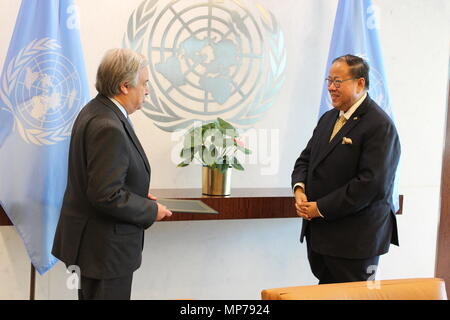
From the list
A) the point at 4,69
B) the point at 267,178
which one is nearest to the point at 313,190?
the point at 267,178

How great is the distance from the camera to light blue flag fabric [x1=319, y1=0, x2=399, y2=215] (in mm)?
3260

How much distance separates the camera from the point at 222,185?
302 centimetres

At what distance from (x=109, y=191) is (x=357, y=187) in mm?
1169

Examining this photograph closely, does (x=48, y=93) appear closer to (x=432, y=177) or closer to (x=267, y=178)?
(x=267, y=178)

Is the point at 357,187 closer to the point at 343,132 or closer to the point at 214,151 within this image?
the point at 343,132

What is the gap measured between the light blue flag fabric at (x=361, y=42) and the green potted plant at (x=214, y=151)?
672 millimetres

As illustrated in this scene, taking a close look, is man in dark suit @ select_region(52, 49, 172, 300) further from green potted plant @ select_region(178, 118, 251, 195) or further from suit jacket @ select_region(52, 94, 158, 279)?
green potted plant @ select_region(178, 118, 251, 195)

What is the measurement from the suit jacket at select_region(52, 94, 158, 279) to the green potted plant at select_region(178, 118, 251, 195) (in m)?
0.94

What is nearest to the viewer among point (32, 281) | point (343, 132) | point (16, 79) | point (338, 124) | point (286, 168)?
point (343, 132)

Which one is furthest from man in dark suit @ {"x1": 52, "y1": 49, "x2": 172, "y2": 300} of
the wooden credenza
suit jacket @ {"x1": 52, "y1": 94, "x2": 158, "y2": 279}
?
the wooden credenza

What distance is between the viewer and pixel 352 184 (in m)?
2.43

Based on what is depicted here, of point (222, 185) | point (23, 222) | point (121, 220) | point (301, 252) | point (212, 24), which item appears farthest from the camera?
point (301, 252)

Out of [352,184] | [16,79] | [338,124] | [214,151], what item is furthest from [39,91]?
[352,184]
